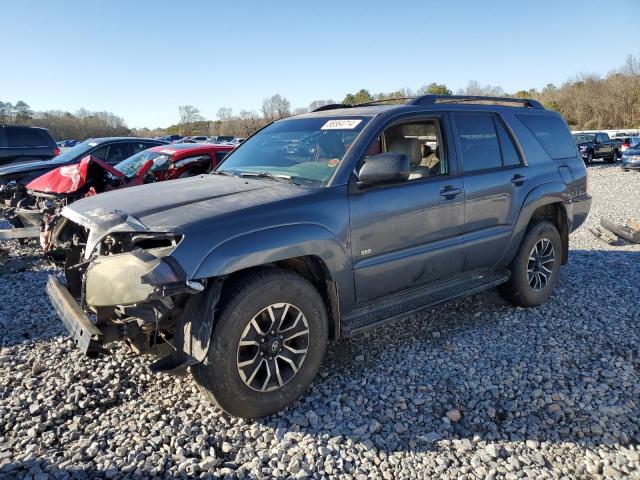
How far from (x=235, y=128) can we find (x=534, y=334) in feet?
197

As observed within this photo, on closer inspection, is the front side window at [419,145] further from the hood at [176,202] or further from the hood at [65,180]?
the hood at [65,180]

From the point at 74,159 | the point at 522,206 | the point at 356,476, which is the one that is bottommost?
the point at 356,476

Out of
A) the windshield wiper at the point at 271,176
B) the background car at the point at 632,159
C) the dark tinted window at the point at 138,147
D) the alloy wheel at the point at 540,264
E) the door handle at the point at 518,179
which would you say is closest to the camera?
the windshield wiper at the point at 271,176

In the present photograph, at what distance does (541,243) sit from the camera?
4.82 meters

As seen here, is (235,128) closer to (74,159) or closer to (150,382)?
(74,159)

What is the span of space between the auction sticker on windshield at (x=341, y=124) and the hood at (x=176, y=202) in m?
0.70

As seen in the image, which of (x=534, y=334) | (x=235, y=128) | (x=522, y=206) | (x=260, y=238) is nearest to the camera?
(x=260, y=238)

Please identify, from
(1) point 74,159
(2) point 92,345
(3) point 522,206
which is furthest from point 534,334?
(1) point 74,159

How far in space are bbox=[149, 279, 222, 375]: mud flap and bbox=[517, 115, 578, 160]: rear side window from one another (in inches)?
144

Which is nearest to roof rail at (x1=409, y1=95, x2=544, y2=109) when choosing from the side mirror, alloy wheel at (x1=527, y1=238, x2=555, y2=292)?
the side mirror

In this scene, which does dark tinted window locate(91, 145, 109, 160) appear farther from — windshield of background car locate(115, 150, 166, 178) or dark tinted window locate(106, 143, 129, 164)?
windshield of background car locate(115, 150, 166, 178)

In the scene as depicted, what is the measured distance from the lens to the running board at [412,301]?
11.1 ft

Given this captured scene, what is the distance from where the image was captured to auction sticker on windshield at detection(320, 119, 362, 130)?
147 inches

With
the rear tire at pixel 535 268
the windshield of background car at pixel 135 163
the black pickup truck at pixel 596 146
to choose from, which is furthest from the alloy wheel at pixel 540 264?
the black pickup truck at pixel 596 146
